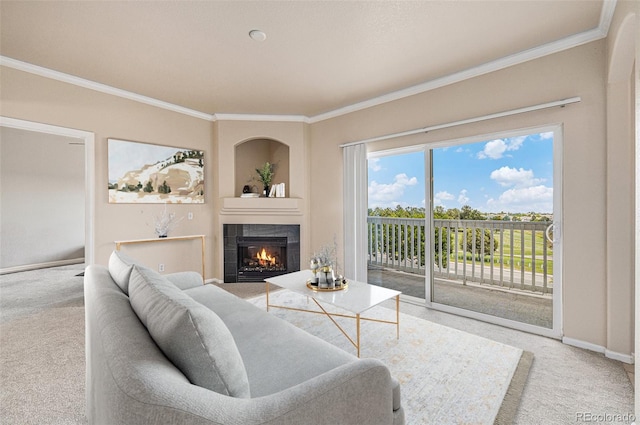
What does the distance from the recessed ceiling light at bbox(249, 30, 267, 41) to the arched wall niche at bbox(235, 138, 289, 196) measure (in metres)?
2.35

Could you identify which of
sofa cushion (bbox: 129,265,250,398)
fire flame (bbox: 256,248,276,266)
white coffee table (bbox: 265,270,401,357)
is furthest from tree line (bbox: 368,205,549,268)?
sofa cushion (bbox: 129,265,250,398)

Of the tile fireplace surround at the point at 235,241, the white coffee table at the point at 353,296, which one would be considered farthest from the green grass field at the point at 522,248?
the tile fireplace surround at the point at 235,241

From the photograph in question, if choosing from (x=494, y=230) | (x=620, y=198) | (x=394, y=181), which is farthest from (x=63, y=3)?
(x=620, y=198)

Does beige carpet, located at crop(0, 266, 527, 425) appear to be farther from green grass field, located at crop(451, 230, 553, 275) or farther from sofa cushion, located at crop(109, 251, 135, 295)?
green grass field, located at crop(451, 230, 553, 275)

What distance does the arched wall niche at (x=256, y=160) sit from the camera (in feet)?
16.0

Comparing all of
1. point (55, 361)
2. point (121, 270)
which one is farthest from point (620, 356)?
point (55, 361)

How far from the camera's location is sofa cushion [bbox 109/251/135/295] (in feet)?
A: 5.12

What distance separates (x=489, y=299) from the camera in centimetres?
313

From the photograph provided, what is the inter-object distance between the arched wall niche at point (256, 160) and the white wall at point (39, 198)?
309cm

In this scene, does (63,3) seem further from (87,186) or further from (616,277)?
(616,277)

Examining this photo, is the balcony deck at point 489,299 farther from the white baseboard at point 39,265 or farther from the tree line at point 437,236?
the white baseboard at point 39,265

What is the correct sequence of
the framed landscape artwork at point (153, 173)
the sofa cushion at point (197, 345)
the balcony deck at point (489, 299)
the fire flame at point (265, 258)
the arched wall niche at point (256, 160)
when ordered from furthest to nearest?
the arched wall niche at point (256, 160)
the fire flame at point (265, 258)
the framed landscape artwork at point (153, 173)
the balcony deck at point (489, 299)
the sofa cushion at point (197, 345)

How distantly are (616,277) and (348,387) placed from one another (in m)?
2.51

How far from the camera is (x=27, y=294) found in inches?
153
